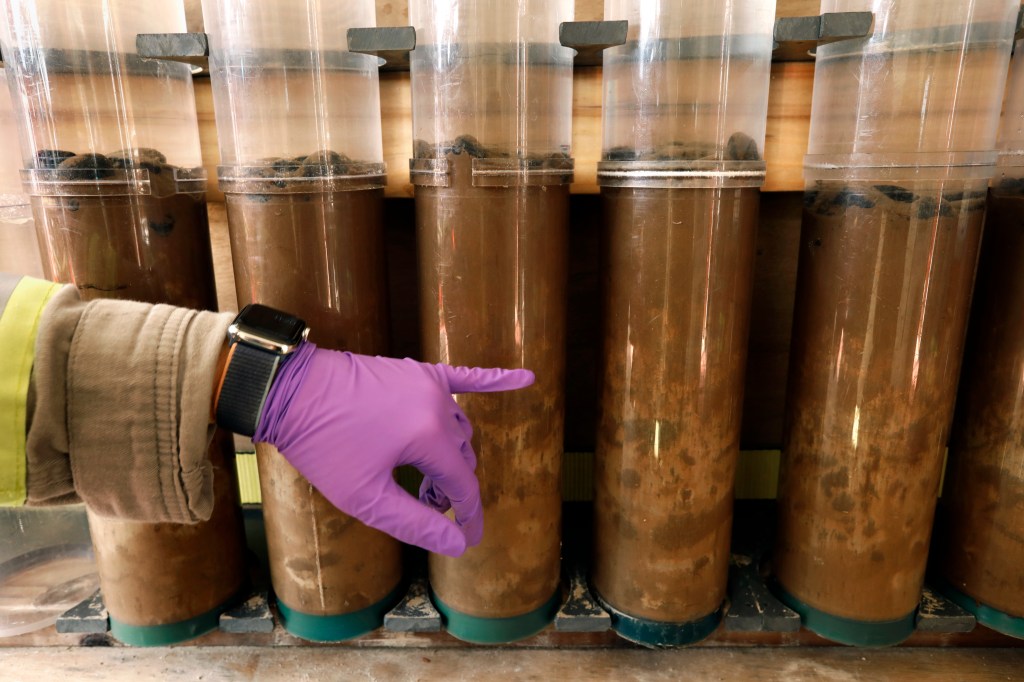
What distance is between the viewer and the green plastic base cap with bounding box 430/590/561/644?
1.08 m

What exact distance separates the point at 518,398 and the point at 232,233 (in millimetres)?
473

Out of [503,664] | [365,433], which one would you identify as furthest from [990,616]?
[365,433]

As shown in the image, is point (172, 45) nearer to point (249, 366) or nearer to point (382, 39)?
point (382, 39)

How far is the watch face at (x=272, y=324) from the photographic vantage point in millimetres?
816

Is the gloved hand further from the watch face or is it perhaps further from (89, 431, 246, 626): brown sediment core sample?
(89, 431, 246, 626): brown sediment core sample

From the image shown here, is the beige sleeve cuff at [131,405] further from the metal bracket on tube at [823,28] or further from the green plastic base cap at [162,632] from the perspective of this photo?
the metal bracket on tube at [823,28]

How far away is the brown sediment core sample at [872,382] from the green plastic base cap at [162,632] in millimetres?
966

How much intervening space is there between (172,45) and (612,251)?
26.5 inches

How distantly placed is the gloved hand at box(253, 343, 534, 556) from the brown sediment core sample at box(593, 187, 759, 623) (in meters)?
0.30

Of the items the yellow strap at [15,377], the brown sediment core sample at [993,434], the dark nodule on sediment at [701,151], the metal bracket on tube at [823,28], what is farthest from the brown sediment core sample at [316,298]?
the brown sediment core sample at [993,434]

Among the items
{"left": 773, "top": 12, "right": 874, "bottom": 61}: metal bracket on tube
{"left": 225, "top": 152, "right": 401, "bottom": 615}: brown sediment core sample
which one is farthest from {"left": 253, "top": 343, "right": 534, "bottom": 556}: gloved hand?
{"left": 773, "top": 12, "right": 874, "bottom": 61}: metal bracket on tube

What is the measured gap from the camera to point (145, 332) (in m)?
0.76

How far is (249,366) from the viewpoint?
80 centimetres

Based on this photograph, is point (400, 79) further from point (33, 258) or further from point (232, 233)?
point (33, 258)
